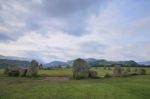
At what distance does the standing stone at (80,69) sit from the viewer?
42.5 m

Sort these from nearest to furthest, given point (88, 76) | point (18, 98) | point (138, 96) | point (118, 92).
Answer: point (18, 98)
point (138, 96)
point (118, 92)
point (88, 76)

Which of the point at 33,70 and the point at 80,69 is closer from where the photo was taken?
the point at 80,69

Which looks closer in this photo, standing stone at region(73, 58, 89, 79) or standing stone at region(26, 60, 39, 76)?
standing stone at region(73, 58, 89, 79)

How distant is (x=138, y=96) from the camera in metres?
21.0

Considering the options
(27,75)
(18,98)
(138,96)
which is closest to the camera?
(18,98)

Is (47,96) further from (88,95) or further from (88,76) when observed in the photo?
(88,76)

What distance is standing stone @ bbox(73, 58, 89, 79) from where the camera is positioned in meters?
42.5

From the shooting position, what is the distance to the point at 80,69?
43.2 meters

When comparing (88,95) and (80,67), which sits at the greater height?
(80,67)

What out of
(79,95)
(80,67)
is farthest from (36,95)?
(80,67)

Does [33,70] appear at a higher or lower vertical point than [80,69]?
higher

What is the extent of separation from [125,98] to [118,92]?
2.51 meters

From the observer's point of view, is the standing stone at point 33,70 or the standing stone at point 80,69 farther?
the standing stone at point 33,70

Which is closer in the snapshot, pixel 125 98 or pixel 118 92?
pixel 125 98
